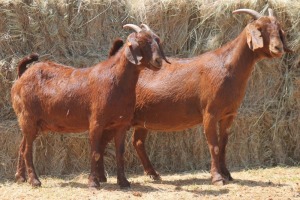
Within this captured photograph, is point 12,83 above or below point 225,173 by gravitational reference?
above

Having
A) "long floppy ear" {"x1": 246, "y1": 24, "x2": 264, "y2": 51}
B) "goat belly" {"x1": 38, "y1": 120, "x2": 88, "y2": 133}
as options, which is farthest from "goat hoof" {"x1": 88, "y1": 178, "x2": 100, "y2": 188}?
"long floppy ear" {"x1": 246, "y1": 24, "x2": 264, "y2": 51}

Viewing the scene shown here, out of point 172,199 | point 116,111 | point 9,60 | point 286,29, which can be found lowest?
point 172,199

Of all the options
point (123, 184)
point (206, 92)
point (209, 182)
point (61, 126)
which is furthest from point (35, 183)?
point (206, 92)

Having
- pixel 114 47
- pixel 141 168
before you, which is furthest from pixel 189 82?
pixel 141 168

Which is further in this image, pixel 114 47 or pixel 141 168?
pixel 141 168

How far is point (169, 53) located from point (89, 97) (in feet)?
8.30

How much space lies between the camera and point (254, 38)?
881cm

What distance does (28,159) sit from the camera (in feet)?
29.9

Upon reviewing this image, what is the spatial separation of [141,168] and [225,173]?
1797 mm

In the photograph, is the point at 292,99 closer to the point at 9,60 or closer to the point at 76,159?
the point at 76,159

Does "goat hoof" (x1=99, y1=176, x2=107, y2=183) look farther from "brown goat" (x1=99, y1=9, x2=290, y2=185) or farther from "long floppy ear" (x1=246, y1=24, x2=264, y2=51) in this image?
"long floppy ear" (x1=246, y1=24, x2=264, y2=51)

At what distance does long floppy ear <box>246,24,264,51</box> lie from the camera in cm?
875

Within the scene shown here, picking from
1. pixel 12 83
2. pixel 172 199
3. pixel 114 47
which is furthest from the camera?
pixel 12 83

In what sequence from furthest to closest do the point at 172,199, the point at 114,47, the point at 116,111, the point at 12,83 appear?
the point at 12,83, the point at 114,47, the point at 116,111, the point at 172,199
